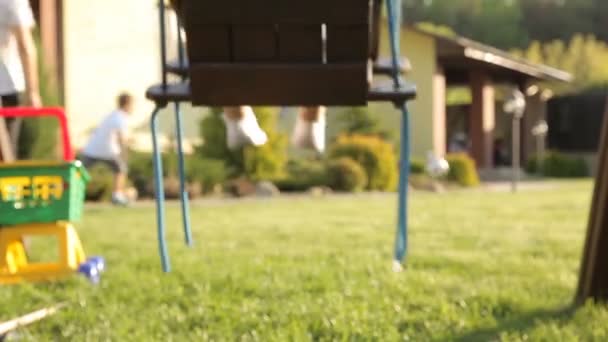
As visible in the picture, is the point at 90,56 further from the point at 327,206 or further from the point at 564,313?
the point at 564,313

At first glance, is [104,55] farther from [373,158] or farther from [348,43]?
[348,43]

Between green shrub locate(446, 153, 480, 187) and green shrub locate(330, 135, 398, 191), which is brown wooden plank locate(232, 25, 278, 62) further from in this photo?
green shrub locate(446, 153, 480, 187)

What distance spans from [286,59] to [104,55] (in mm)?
14222

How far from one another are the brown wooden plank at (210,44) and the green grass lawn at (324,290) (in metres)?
1.10

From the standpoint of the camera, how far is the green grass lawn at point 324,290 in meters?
3.22

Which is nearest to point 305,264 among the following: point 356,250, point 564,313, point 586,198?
point 356,250

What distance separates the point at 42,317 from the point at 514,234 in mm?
4344

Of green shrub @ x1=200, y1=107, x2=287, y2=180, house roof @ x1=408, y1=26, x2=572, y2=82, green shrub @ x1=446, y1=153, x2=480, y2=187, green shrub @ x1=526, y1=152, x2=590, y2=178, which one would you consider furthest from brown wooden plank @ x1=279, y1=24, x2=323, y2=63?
green shrub @ x1=526, y1=152, x2=590, y2=178

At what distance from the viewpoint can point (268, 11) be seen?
2383 millimetres

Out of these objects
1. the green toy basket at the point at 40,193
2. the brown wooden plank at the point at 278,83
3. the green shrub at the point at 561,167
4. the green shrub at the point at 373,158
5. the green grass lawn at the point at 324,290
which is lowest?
the green shrub at the point at 561,167

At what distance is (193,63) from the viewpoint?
2.49m

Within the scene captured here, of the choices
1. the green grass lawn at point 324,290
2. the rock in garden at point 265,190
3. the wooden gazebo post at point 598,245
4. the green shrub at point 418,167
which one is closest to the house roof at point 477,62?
the green shrub at point 418,167

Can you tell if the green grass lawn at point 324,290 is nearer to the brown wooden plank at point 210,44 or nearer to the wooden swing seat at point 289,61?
the wooden swing seat at point 289,61

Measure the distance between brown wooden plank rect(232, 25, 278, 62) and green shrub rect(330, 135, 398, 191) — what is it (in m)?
12.9
